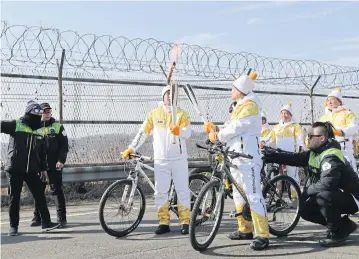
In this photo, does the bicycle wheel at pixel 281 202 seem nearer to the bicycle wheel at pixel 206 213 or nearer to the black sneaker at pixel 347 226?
the black sneaker at pixel 347 226

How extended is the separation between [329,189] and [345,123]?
234 cm

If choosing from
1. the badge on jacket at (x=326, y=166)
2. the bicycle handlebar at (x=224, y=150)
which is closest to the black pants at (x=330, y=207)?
the badge on jacket at (x=326, y=166)

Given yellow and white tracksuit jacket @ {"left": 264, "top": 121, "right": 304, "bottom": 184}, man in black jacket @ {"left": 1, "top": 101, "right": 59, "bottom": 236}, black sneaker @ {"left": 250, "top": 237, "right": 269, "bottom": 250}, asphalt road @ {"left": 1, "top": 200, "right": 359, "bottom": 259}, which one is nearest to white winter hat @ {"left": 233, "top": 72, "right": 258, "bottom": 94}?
black sneaker @ {"left": 250, "top": 237, "right": 269, "bottom": 250}

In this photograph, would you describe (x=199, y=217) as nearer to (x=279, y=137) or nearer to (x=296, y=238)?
(x=296, y=238)

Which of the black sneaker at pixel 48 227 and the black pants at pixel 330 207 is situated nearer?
the black pants at pixel 330 207

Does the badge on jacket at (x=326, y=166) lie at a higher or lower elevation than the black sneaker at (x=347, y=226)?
higher

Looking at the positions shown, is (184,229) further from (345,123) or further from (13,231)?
(345,123)

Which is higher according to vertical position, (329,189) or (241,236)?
(329,189)

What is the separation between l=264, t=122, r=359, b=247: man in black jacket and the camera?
6.20 meters

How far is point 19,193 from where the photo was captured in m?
7.60

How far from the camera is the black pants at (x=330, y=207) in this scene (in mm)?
6207

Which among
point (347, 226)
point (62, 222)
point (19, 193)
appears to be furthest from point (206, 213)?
point (19, 193)

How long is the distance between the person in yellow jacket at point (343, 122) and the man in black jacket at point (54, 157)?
417cm

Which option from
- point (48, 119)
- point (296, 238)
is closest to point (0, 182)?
point (48, 119)
